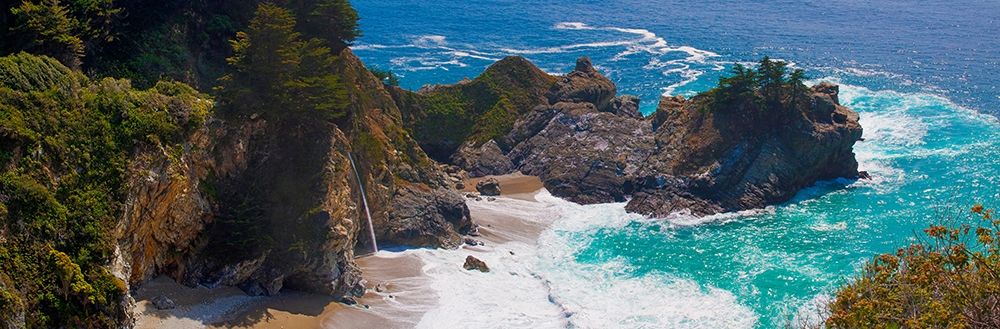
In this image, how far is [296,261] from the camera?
1521 inches

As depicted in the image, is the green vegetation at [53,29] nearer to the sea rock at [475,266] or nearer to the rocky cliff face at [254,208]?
the rocky cliff face at [254,208]

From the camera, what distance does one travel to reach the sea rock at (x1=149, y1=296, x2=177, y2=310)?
3266cm

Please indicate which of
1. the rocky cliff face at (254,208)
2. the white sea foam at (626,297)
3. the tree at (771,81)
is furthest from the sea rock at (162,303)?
the tree at (771,81)

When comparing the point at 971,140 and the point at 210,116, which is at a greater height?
the point at 210,116

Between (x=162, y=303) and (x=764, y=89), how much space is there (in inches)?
1752

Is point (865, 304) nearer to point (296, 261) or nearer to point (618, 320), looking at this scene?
point (618, 320)

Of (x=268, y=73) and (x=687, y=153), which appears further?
(x=687, y=153)

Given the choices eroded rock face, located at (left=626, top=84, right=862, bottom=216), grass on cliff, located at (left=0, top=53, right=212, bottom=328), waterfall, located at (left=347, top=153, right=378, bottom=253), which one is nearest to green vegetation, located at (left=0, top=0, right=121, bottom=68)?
grass on cliff, located at (left=0, top=53, right=212, bottom=328)

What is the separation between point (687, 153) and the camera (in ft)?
199

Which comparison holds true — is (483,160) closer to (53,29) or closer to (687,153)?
(687,153)

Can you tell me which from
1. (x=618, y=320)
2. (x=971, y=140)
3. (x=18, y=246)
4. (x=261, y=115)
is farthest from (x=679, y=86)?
(x=18, y=246)

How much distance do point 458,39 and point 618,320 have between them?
70.1 metres

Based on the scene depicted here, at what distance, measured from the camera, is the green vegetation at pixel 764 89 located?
6091 centimetres

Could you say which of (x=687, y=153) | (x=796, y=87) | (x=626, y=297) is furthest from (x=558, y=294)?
(x=796, y=87)
